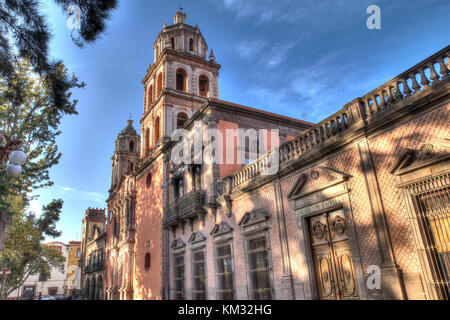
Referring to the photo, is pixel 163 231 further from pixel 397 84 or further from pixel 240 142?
pixel 397 84

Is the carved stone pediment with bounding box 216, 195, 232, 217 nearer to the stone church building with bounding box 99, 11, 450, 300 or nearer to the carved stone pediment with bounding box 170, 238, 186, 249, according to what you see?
the stone church building with bounding box 99, 11, 450, 300

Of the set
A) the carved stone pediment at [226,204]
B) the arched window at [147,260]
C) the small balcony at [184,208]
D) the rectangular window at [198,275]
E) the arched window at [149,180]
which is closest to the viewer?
the carved stone pediment at [226,204]

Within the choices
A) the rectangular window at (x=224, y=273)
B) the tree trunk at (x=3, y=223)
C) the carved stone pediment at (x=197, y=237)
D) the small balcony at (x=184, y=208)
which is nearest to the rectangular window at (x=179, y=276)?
the carved stone pediment at (x=197, y=237)

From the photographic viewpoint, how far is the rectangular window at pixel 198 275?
14320 millimetres

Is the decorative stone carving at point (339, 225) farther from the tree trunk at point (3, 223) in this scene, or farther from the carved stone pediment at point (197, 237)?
the tree trunk at point (3, 223)

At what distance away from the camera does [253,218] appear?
38.1ft

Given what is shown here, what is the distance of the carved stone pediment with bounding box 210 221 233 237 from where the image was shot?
12861 millimetres

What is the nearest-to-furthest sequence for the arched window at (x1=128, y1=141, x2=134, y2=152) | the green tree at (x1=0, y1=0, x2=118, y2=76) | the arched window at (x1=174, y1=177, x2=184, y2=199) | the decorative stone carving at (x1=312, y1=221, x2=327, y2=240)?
the green tree at (x1=0, y1=0, x2=118, y2=76)
the decorative stone carving at (x1=312, y1=221, x2=327, y2=240)
the arched window at (x1=174, y1=177, x2=184, y2=199)
the arched window at (x1=128, y1=141, x2=134, y2=152)

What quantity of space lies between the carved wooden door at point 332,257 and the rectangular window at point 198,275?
663cm

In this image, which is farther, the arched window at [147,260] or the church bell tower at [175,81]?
the church bell tower at [175,81]

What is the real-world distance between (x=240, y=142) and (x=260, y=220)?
5318mm

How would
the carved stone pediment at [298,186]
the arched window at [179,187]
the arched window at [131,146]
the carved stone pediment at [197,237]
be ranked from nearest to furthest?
the carved stone pediment at [298,186]
the carved stone pediment at [197,237]
the arched window at [179,187]
the arched window at [131,146]

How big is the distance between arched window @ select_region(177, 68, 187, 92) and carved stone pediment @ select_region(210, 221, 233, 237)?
44.9 feet

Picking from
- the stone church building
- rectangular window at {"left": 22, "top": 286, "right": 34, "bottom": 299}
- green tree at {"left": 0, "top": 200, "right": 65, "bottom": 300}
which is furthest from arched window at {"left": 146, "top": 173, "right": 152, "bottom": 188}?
rectangular window at {"left": 22, "top": 286, "right": 34, "bottom": 299}
